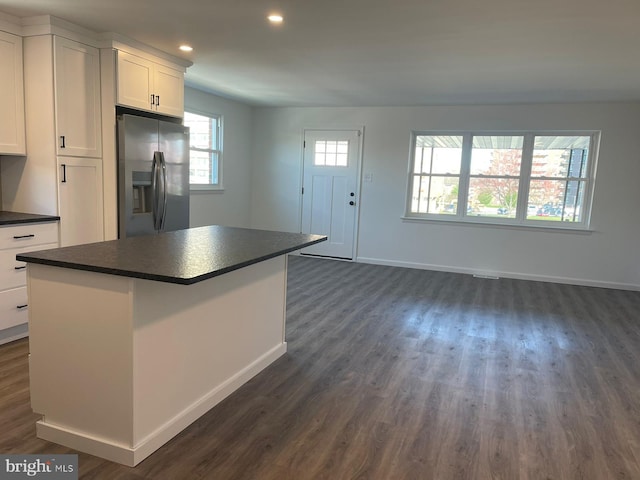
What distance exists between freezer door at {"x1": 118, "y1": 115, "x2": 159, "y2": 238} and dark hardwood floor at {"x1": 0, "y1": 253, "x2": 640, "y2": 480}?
130cm

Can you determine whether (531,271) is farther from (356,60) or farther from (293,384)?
(293,384)

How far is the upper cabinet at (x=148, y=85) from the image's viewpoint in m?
3.78

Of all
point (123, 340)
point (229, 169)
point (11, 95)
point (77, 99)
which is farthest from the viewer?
point (229, 169)

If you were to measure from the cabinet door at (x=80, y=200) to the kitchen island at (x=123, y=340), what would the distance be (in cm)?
146

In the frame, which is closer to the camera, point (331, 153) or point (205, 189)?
point (205, 189)

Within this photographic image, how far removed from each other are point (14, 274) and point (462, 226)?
5.27m

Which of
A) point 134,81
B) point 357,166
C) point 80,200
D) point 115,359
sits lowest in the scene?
point 115,359

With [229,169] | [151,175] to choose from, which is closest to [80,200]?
[151,175]

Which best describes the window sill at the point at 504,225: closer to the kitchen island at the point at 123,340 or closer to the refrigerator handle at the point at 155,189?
the refrigerator handle at the point at 155,189

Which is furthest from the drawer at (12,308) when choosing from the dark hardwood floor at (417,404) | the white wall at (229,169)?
the white wall at (229,169)

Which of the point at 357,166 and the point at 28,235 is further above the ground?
the point at 357,166

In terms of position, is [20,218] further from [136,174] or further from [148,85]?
[148,85]

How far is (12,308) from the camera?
3217mm

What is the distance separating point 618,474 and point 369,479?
1.16 m
